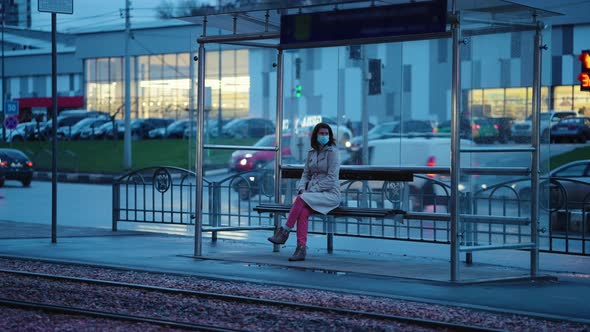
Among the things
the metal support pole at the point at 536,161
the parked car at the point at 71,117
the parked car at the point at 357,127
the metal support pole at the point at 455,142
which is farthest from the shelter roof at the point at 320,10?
the parked car at the point at 71,117

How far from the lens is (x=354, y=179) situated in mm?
13969

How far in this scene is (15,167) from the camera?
109 ft

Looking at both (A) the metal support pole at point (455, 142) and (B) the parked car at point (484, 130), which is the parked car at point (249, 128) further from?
(A) the metal support pole at point (455, 142)

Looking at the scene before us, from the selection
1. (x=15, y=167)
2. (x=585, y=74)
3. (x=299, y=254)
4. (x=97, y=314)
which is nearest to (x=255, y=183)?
(x=299, y=254)

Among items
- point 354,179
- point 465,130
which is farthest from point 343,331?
point 354,179

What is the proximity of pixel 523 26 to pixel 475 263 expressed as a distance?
3.19 m

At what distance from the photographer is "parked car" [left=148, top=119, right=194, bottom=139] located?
5944cm

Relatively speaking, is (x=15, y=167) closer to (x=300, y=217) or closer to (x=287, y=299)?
(x=300, y=217)

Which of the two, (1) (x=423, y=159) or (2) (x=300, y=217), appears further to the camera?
(1) (x=423, y=159)

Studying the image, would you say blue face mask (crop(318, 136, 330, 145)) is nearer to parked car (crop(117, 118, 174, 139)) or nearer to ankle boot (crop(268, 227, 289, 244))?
ankle boot (crop(268, 227, 289, 244))

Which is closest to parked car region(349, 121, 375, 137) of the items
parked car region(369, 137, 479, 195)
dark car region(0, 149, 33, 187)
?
parked car region(369, 137, 479, 195)

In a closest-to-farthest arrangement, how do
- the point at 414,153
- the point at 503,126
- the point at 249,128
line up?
the point at 503,126 → the point at 414,153 → the point at 249,128

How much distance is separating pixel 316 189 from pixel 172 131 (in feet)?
154

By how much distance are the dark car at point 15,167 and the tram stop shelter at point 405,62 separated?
60.8ft
